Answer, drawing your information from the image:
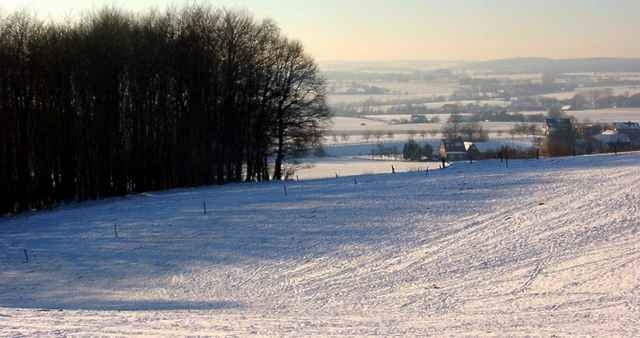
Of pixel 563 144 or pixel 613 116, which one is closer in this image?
pixel 563 144

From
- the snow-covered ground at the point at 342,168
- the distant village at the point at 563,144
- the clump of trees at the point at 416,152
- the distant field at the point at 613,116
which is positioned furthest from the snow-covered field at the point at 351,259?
the distant field at the point at 613,116

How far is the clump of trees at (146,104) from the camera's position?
44.8 m

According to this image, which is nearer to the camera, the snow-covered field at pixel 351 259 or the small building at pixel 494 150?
the snow-covered field at pixel 351 259

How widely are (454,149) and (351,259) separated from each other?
50.9 m

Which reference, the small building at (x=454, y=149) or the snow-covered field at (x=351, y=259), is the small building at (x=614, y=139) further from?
the snow-covered field at (x=351, y=259)

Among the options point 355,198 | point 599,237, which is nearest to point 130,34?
point 355,198

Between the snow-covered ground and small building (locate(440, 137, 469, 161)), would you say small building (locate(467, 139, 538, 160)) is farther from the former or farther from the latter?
the snow-covered ground

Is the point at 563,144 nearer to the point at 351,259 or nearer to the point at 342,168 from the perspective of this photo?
the point at 342,168

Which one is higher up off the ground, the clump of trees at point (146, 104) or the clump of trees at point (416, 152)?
the clump of trees at point (146, 104)

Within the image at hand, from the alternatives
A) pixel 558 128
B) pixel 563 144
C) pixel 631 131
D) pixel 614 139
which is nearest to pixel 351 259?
pixel 563 144

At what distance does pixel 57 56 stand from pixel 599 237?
33582 mm

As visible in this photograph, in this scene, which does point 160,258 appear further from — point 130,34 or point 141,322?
point 130,34

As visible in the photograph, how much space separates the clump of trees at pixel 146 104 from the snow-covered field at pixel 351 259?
A: 18.9 feet

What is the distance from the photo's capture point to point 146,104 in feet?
164
